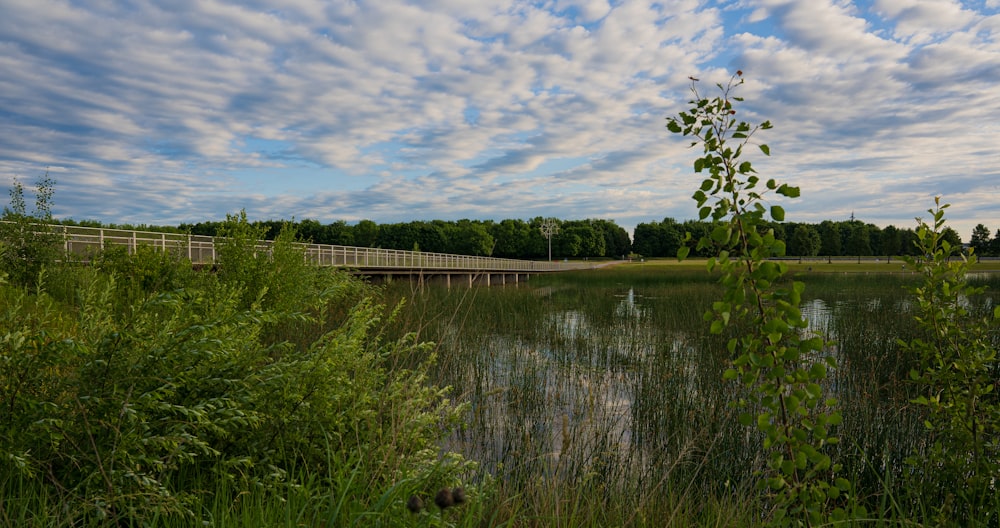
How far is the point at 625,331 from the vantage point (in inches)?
535

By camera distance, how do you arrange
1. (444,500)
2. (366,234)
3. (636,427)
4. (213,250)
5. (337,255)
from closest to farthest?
1. (444,500)
2. (636,427)
3. (213,250)
4. (337,255)
5. (366,234)

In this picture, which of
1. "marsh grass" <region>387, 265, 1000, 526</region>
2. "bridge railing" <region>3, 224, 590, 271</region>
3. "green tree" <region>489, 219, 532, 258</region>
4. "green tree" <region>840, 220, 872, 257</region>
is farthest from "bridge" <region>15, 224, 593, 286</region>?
"green tree" <region>840, 220, 872, 257</region>

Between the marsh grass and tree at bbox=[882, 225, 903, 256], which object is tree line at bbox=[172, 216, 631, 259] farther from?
the marsh grass

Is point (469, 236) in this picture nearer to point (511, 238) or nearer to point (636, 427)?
point (511, 238)

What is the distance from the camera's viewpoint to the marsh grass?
4.03m

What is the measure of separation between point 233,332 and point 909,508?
5774 mm

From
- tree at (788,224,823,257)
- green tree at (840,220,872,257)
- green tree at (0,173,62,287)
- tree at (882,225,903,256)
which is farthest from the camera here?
green tree at (840,220,872,257)

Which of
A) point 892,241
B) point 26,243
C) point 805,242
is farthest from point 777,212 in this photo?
point 892,241

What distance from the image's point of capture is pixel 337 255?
26.1 m

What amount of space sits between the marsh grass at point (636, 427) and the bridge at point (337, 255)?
5.28 ft

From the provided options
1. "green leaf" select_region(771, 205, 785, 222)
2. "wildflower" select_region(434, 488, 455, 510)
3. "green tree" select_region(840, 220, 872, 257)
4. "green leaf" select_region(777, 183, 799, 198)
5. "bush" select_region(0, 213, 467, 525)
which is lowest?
"bush" select_region(0, 213, 467, 525)

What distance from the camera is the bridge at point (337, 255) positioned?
14.6 m

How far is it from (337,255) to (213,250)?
6144mm

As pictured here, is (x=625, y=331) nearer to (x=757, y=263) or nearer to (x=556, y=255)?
(x=757, y=263)
